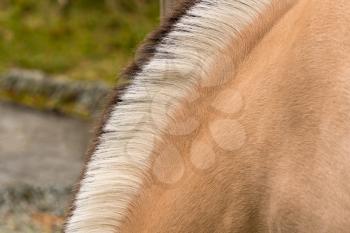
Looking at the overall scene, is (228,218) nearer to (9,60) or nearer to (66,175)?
(66,175)

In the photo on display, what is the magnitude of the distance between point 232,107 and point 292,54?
0.20m

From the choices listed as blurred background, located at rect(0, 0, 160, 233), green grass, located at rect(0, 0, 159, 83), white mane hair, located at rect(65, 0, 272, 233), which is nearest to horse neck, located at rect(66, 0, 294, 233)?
white mane hair, located at rect(65, 0, 272, 233)

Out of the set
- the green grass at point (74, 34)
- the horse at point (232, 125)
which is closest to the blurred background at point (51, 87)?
the green grass at point (74, 34)

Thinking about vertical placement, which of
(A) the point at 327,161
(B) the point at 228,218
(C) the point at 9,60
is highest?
(A) the point at 327,161

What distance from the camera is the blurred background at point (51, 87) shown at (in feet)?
15.7

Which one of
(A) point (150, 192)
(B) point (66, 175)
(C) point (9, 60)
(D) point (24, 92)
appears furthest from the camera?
(C) point (9, 60)

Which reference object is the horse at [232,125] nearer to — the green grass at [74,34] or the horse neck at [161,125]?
the horse neck at [161,125]

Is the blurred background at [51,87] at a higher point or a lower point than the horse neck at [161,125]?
lower

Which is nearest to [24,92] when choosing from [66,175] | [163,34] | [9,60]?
[9,60]

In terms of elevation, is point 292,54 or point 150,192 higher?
point 292,54

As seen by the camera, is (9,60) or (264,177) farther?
(9,60)

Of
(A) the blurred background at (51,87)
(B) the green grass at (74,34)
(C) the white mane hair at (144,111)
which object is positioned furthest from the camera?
(B) the green grass at (74,34)

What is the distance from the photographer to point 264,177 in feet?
6.49

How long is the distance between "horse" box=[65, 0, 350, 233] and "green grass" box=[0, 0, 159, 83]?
5023mm
